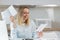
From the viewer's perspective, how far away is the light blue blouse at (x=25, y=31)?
720 millimetres

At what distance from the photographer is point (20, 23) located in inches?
28.7

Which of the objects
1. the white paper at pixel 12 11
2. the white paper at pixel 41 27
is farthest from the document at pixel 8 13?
the white paper at pixel 41 27

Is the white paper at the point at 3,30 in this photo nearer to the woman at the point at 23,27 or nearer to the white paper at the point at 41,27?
the woman at the point at 23,27

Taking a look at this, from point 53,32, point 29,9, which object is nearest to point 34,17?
point 29,9

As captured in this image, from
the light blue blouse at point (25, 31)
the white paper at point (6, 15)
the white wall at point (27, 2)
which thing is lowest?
the light blue blouse at point (25, 31)

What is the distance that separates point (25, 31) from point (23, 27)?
0.10 ft

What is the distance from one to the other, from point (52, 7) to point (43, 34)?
0.63 feet

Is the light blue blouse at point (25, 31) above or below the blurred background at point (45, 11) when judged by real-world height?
below

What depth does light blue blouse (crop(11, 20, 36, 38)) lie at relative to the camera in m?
0.72

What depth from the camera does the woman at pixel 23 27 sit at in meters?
0.72

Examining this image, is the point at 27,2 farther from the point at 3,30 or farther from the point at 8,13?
the point at 3,30

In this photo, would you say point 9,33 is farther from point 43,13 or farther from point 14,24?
point 43,13

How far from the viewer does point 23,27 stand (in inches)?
28.7

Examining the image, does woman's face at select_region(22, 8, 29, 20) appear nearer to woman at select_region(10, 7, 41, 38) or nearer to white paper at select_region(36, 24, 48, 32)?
woman at select_region(10, 7, 41, 38)
